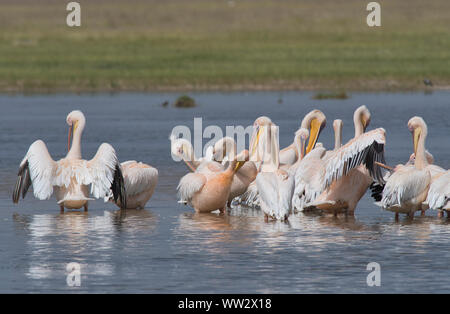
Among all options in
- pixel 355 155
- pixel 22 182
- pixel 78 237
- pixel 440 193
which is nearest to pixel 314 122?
pixel 355 155

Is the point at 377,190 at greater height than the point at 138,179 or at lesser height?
lesser

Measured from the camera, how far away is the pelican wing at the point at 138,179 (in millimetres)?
11577

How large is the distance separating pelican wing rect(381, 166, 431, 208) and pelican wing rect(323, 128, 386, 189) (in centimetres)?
38

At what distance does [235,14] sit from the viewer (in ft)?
241

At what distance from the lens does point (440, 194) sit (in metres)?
10.3

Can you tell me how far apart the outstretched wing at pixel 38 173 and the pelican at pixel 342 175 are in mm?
2762

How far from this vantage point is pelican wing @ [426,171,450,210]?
1023 cm

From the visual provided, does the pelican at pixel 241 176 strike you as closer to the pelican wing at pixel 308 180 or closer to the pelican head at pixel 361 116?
the pelican wing at pixel 308 180

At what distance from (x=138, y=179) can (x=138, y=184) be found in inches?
2.8

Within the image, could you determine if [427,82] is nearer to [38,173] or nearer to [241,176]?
[241,176]

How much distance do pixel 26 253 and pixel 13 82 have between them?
26782mm

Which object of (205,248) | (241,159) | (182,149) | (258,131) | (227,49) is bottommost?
(205,248)

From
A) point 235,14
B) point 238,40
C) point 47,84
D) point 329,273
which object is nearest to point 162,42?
point 238,40
